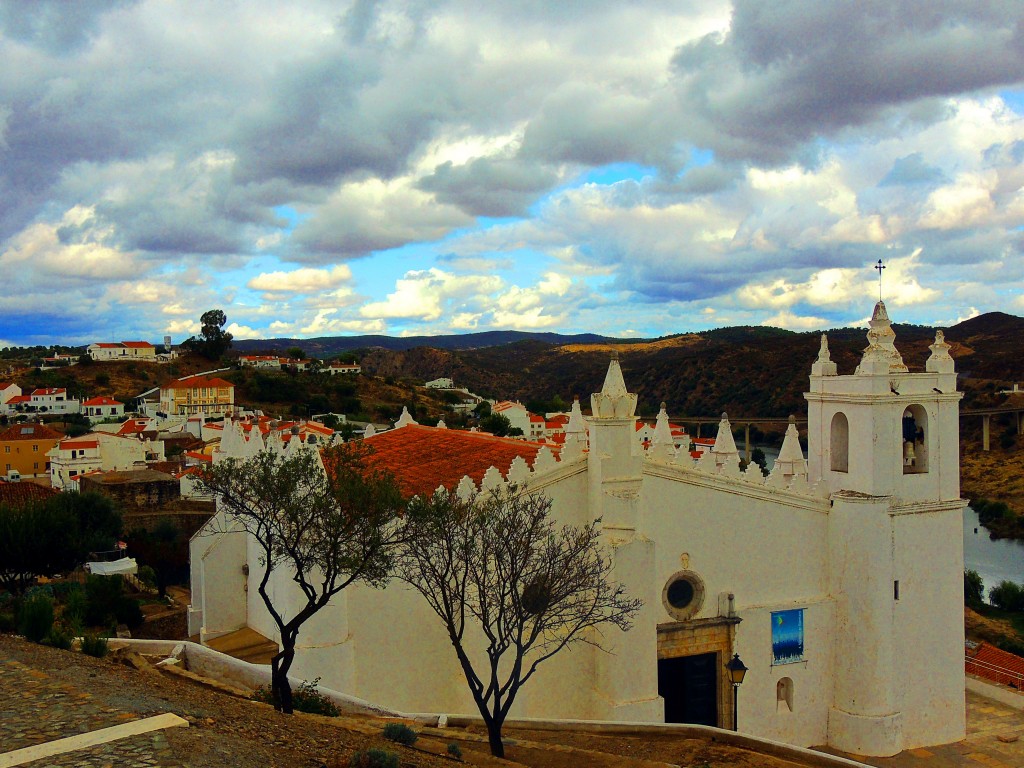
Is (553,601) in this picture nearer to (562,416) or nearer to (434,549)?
(434,549)

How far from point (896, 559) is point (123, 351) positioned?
121m

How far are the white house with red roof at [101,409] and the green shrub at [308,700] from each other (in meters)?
83.6

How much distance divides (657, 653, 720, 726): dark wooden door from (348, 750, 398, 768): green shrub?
10.5m

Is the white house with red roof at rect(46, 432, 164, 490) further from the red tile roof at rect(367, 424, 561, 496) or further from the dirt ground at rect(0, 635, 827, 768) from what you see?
the dirt ground at rect(0, 635, 827, 768)

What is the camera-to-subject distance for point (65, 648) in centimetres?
1220

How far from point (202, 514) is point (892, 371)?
3940cm

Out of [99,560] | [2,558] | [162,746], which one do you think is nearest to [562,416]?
[99,560]

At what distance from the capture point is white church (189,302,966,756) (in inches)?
637

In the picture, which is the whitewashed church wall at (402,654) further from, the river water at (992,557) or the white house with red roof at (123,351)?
the white house with red roof at (123,351)

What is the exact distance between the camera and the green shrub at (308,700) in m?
12.0

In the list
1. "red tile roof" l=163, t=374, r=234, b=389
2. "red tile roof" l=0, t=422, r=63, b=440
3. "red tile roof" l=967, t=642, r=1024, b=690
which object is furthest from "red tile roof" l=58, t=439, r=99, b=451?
"red tile roof" l=967, t=642, r=1024, b=690

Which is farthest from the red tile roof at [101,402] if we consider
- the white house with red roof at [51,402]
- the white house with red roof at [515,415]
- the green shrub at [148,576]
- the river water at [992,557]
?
the river water at [992,557]

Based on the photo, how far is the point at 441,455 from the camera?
1886 cm

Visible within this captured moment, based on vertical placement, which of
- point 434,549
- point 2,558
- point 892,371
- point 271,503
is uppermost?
point 892,371
